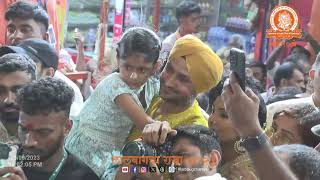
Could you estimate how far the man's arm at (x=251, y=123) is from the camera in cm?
99

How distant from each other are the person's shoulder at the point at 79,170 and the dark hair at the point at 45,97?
0.38 feet

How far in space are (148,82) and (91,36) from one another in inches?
41.5

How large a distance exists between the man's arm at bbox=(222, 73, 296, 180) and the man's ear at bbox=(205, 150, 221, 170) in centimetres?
21

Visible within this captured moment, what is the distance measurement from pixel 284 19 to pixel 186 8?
0.56m

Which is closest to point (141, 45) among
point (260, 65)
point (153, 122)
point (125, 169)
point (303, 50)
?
point (153, 122)

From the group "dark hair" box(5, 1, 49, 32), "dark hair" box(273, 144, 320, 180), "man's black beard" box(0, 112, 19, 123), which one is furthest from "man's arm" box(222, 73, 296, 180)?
"dark hair" box(5, 1, 49, 32)

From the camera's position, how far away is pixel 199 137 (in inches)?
48.0

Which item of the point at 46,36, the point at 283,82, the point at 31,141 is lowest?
the point at 283,82

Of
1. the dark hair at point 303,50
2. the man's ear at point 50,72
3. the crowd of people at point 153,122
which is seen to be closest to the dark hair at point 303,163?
the crowd of people at point 153,122

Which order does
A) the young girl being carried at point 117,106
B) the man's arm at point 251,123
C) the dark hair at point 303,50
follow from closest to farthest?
the man's arm at point 251,123 < the young girl being carried at point 117,106 < the dark hair at point 303,50

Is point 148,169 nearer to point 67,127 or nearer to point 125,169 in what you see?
point 125,169

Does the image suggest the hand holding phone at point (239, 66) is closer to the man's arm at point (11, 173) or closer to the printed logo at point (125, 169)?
the printed logo at point (125, 169)

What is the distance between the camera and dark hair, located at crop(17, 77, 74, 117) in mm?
1240

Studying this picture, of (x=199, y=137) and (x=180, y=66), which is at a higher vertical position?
(x=180, y=66)
